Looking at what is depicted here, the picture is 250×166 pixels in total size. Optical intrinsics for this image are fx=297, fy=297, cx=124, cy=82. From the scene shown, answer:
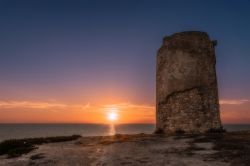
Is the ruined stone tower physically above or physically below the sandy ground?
above

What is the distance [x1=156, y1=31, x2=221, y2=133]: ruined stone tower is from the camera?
1870 centimetres

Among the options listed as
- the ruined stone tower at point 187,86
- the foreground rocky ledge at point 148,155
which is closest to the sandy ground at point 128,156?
the foreground rocky ledge at point 148,155

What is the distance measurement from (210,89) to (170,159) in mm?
10342

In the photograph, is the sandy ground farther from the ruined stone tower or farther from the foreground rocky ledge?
the ruined stone tower

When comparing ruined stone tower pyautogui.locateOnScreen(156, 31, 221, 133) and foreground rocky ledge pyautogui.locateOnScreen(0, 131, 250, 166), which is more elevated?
ruined stone tower pyautogui.locateOnScreen(156, 31, 221, 133)

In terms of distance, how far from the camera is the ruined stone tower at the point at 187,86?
18.7 m

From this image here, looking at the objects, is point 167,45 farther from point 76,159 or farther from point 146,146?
point 76,159

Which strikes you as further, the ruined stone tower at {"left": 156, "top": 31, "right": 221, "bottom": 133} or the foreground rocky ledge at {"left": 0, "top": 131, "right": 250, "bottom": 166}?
the ruined stone tower at {"left": 156, "top": 31, "right": 221, "bottom": 133}

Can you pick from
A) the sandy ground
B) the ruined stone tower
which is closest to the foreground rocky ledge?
the sandy ground

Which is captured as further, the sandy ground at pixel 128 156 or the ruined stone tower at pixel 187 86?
the ruined stone tower at pixel 187 86

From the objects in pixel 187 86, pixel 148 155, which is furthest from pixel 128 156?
pixel 187 86

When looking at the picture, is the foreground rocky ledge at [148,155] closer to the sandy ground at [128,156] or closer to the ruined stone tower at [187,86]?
the sandy ground at [128,156]

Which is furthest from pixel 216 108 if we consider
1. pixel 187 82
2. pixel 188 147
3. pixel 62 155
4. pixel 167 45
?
pixel 62 155

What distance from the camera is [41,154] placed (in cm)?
1220
